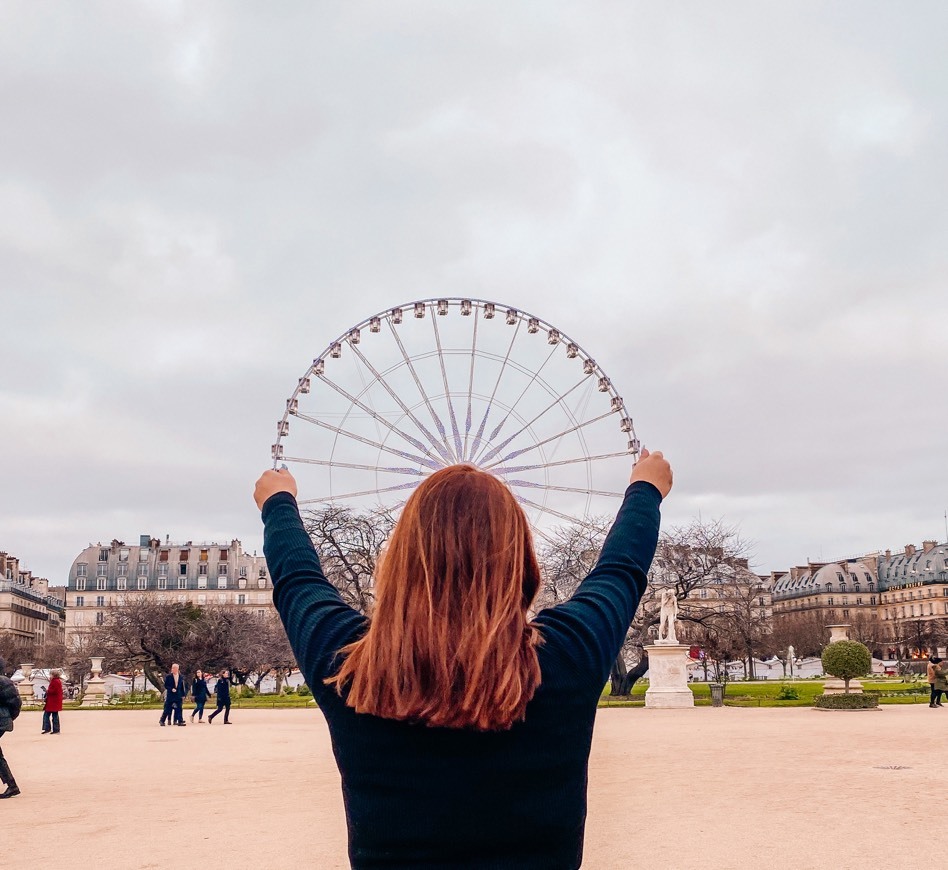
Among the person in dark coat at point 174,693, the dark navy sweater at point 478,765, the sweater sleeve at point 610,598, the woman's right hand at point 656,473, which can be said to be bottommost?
the person in dark coat at point 174,693

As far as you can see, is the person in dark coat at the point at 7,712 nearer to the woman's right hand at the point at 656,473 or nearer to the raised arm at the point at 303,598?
the raised arm at the point at 303,598

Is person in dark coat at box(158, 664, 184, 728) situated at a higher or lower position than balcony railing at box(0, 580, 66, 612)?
lower

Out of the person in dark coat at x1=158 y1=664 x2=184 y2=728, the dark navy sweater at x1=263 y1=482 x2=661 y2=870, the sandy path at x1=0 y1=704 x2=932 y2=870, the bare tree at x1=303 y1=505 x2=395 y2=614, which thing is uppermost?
the bare tree at x1=303 y1=505 x2=395 y2=614

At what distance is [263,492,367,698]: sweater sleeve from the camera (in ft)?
8.18

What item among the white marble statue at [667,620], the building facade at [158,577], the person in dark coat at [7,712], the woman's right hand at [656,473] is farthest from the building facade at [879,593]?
the woman's right hand at [656,473]

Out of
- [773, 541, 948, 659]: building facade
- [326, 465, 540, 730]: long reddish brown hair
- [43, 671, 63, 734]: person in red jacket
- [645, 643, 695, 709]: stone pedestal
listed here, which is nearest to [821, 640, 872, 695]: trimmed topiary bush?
[645, 643, 695, 709]: stone pedestal

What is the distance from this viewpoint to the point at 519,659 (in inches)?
91.4

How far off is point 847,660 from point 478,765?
37.7 meters

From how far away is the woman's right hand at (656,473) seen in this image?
293cm

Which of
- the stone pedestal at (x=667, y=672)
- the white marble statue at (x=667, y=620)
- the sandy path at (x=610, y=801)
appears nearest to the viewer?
the sandy path at (x=610, y=801)

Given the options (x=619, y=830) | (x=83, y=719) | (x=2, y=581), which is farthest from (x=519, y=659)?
(x=2, y=581)

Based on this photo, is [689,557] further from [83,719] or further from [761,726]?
[83,719]

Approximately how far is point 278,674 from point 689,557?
29.9m

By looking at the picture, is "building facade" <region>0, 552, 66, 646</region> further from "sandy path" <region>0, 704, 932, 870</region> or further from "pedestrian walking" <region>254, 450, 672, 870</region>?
"pedestrian walking" <region>254, 450, 672, 870</region>
